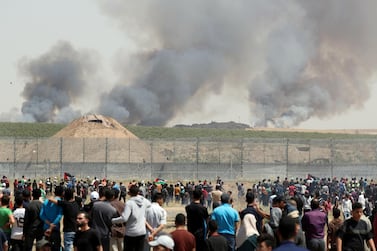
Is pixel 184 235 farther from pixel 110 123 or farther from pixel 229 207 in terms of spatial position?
pixel 110 123

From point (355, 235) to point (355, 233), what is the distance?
3 centimetres

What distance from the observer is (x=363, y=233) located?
1138 centimetres

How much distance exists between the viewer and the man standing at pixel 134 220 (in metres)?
12.6

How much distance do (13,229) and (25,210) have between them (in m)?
0.55

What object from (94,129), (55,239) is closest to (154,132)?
(94,129)

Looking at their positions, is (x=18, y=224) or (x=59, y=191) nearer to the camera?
(x=59, y=191)

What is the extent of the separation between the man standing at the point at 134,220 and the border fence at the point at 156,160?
126ft

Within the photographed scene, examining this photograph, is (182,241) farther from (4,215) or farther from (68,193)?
(4,215)

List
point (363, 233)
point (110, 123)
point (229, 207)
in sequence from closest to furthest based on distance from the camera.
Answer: point (363, 233) → point (229, 207) → point (110, 123)

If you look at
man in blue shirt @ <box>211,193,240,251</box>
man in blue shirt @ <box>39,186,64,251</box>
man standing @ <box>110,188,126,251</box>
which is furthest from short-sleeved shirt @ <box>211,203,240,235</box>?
man in blue shirt @ <box>39,186,64,251</box>

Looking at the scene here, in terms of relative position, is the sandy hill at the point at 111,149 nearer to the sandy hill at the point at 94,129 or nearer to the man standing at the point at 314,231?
the sandy hill at the point at 94,129

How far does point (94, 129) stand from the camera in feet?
243

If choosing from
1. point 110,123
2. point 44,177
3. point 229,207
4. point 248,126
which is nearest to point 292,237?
point 229,207

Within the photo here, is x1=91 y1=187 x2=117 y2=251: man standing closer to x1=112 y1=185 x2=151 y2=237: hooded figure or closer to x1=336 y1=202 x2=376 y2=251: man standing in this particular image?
x1=112 y1=185 x2=151 y2=237: hooded figure
